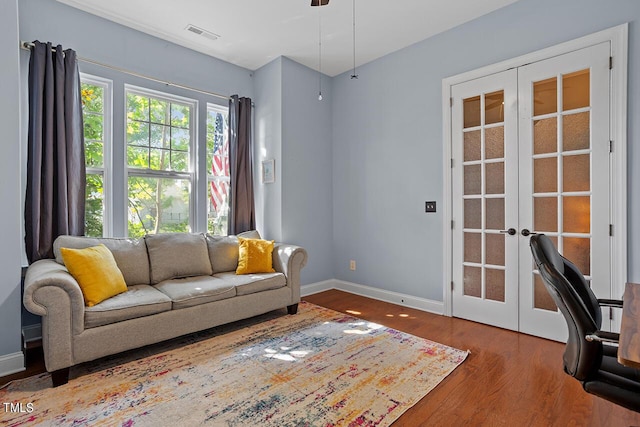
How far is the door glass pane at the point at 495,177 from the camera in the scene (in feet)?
10.0

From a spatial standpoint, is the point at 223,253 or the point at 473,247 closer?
the point at 473,247

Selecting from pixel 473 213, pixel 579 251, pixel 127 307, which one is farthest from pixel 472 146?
pixel 127 307

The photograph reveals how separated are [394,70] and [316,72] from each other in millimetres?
1116

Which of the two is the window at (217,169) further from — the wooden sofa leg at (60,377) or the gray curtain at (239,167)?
the wooden sofa leg at (60,377)

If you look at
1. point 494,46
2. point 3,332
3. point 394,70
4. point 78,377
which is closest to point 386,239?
point 394,70

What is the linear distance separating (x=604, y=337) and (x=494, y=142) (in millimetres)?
2261

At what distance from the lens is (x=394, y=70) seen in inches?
152

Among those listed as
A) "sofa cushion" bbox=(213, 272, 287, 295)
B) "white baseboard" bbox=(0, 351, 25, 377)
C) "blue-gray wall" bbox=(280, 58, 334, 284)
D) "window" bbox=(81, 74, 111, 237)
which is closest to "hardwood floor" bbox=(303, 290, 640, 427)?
"sofa cushion" bbox=(213, 272, 287, 295)

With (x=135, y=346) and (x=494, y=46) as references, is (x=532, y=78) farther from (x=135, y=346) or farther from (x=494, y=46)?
(x=135, y=346)

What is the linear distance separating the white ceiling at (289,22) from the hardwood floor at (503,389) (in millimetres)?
2991

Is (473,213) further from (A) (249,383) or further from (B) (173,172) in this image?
(B) (173,172)

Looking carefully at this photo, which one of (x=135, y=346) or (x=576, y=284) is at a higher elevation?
(x=576, y=284)

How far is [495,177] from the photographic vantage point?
3.09 m

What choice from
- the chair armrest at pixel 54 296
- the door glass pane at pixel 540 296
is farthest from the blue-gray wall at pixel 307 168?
the door glass pane at pixel 540 296
